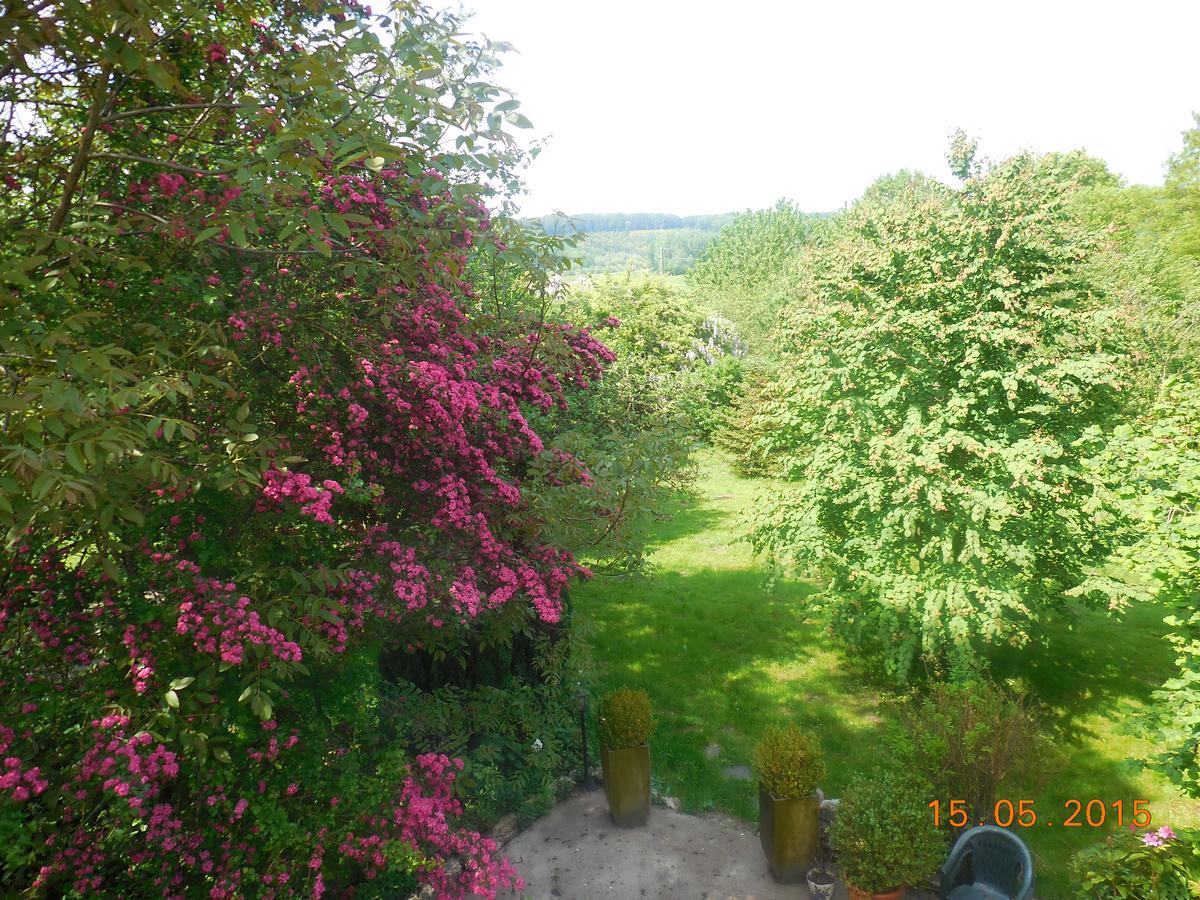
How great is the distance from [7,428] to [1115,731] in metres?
10.1

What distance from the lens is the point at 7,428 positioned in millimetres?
2463

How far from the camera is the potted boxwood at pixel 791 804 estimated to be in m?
5.20

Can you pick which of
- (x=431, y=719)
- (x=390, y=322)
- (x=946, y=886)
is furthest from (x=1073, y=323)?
(x=431, y=719)

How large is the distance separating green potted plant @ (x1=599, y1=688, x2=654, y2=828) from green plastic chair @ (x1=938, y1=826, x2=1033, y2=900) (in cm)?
238

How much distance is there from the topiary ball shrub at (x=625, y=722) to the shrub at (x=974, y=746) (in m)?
2.23

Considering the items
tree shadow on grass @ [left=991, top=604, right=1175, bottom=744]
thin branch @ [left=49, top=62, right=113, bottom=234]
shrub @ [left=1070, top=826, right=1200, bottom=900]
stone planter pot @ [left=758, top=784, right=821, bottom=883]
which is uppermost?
thin branch @ [left=49, top=62, right=113, bottom=234]

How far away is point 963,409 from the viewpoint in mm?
6832

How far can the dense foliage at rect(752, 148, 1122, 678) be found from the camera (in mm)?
6715

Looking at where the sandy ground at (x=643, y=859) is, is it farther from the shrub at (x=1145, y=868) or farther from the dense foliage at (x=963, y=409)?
the dense foliage at (x=963, y=409)

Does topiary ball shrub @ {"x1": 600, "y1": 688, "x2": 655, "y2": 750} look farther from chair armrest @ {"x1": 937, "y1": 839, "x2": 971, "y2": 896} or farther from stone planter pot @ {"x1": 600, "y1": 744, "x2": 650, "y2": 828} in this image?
chair armrest @ {"x1": 937, "y1": 839, "x2": 971, "y2": 896}

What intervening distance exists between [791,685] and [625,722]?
3854 mm
